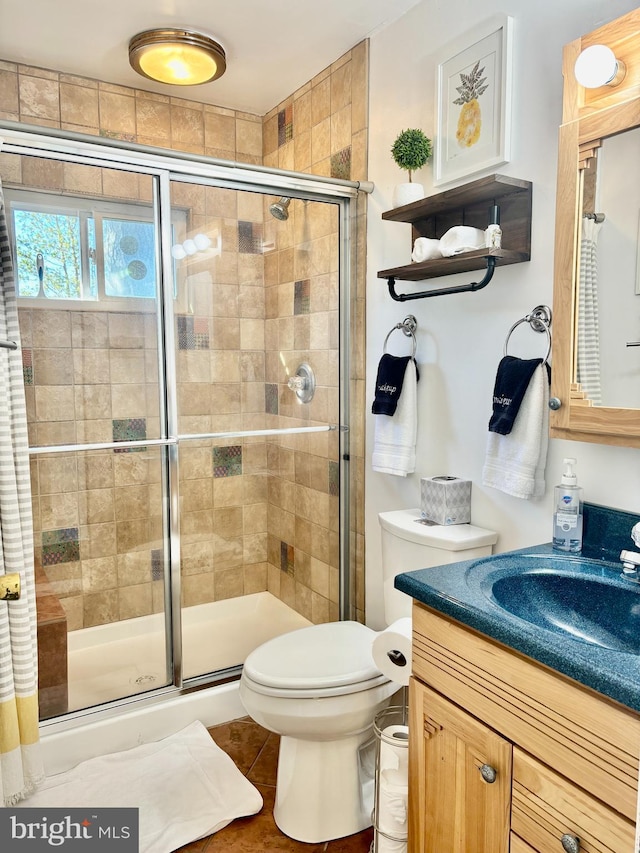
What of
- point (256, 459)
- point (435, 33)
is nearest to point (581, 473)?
point (256, 459)

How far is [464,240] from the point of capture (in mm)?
1716

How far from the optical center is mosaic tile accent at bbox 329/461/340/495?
2510 mm

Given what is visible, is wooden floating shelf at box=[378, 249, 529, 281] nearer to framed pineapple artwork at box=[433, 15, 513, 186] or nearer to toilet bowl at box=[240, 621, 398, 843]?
framed pineapple artwork at box=[433, 15, 513, 186]

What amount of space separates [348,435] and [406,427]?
433mm

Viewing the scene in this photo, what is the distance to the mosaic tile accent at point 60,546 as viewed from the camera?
2102 millimetres

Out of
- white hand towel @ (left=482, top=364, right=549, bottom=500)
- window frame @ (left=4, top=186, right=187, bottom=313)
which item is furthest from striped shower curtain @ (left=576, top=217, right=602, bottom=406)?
window frame @ (left=4, top=186, right=187, bottom=313)

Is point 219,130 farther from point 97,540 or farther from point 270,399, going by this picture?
point 97,540

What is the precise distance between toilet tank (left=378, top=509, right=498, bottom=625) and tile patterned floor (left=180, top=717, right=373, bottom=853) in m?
0.61

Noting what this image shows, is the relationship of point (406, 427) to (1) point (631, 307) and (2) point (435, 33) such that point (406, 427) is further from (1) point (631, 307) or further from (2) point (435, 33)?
(2) point (435, 33)

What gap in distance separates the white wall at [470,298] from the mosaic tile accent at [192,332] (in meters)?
Answer: 0.61

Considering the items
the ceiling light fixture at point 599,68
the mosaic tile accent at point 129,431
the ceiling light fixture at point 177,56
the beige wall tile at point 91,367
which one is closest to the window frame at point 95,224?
the beige wall tile at point 91,367

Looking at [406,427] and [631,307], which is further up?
[631,307]

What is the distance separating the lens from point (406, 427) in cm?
210

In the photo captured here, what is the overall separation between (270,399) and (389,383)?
0.50 m
